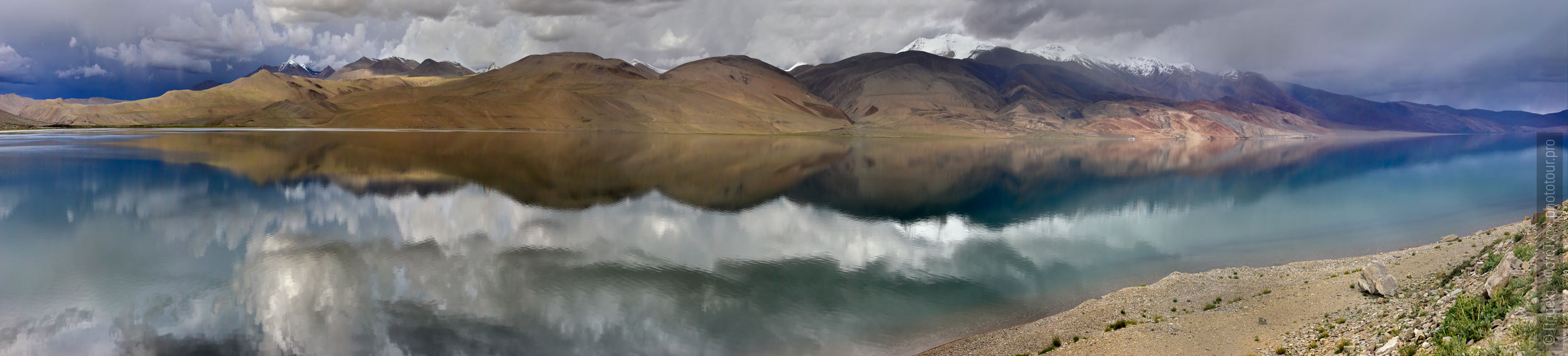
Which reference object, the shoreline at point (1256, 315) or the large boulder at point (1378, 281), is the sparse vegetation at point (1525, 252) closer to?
the shoreline at point (1256, 315)

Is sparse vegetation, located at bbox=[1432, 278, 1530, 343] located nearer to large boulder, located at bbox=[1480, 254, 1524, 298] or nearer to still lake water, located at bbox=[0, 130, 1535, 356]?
large boulder, located at bbox=[1480, 254, 1524, 298]

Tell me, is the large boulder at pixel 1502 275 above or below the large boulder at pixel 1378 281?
above

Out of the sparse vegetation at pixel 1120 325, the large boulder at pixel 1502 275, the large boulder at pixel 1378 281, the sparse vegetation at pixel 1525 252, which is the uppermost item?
the sparse vegetation at pixel 1525 252

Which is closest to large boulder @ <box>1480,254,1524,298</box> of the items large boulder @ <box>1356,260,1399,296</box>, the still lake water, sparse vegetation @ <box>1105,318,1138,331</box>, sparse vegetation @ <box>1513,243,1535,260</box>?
sparse vegetation @ <box>1513,243,1535,260</box>

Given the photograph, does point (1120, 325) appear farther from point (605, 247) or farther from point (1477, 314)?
point (605, 247)

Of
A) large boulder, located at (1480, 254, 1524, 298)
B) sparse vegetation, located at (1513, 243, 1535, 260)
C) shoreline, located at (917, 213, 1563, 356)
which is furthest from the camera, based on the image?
shoreline, located at (917, 213, 1563, 356)

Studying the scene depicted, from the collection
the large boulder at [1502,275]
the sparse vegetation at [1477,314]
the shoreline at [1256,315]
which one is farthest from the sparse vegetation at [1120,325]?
the large boulder at [1502,275]

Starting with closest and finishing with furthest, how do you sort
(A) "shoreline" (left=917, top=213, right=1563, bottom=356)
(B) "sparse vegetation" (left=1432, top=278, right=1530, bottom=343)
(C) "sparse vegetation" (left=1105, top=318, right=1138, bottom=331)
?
(B) "sparse vegetation" (left=1432, top=278, right=1530, bottom=343) < (A) "shoreline" (left=917, top=213, right=1563, bottom=356) < (C) "sparse vegetation" (left=1105, top=318, right=1138, bottom=331)

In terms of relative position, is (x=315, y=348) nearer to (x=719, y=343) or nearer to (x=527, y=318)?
(x=527, y=318)
